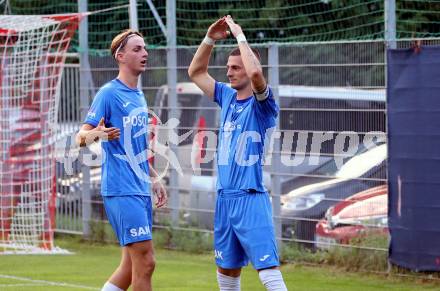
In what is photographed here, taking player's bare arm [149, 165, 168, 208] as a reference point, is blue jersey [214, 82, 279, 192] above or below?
above

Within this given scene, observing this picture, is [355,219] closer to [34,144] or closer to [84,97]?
[34,144]

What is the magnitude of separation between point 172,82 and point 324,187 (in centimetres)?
295

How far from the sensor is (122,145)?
7.88 meters

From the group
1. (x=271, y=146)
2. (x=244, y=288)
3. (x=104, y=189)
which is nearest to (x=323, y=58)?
(x=271, y=146)

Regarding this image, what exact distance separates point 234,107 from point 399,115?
4.10 m

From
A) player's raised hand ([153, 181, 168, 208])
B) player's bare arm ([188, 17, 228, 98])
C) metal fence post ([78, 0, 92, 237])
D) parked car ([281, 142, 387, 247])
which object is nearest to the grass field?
parked car ([281, 142, 387, 247])

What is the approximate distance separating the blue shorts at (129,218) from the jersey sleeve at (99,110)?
1.97 ft

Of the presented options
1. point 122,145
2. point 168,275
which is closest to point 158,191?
point 122,145

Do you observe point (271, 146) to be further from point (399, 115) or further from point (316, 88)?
point (399, 115)

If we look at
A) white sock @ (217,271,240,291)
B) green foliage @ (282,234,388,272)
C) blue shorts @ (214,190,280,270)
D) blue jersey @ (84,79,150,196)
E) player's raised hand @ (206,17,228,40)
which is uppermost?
player's raised hand @ (206,17,228,40)

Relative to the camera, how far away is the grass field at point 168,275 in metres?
11.0

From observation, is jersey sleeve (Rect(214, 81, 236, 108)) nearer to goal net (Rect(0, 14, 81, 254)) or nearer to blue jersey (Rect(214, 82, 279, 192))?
blue jersey (Rect(214, 82, 279, 192))

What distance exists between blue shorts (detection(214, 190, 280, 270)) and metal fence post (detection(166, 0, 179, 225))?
263 inches

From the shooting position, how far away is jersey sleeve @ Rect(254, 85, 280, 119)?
755 centimetres
